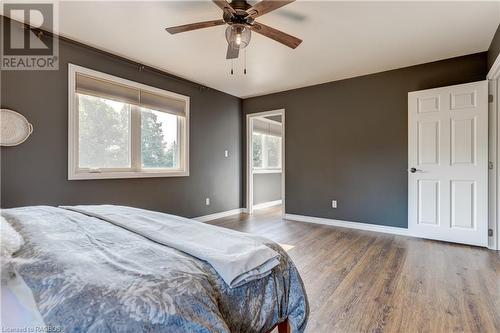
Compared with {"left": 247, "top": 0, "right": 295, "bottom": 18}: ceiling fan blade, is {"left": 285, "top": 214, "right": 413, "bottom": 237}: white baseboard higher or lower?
lower

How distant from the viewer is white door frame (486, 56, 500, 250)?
2.92 m

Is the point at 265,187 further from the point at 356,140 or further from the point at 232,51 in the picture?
the point at 232,51

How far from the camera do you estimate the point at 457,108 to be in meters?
3.13

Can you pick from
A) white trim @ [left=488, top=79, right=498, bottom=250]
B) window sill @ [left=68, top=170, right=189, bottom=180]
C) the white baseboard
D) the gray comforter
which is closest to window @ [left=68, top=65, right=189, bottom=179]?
window sill @ [left=68, top=170, right=189, bottom=180]

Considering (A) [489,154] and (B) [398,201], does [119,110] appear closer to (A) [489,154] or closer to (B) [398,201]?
(B) [398,201]

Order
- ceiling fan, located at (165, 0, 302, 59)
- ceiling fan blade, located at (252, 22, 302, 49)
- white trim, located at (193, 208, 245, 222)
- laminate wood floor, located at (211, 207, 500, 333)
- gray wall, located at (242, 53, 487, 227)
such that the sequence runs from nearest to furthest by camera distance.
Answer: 1. laminate wood floor, located at (211, 207, 500, 333)
2. ceiling fan, located at (165, 0, 302, 59)
3. ceiling fan blade, located at (252, 22, 302, 49)
4. gray wall, located at (242, 53, 487, 227)
5. white trim, located at (193, 208, 245, 222)

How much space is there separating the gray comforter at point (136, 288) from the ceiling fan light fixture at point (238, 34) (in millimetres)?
1778

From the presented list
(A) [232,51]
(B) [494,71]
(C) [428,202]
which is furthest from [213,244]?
(B) [494,71]

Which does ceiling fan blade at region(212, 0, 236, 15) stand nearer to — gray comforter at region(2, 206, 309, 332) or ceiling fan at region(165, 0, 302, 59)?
ceiling fan at region(165, 0, 302, 59)

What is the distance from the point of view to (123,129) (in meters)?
3.42

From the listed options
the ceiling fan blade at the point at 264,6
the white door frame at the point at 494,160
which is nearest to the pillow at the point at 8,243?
the ceiling fan blade at the point at 264,6

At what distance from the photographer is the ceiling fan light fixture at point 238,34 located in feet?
6.89

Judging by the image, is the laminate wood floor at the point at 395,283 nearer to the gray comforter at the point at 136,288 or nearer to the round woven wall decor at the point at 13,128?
the gray comforter at the point at 136,288

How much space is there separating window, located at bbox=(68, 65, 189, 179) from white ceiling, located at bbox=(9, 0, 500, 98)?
1.50 feet
